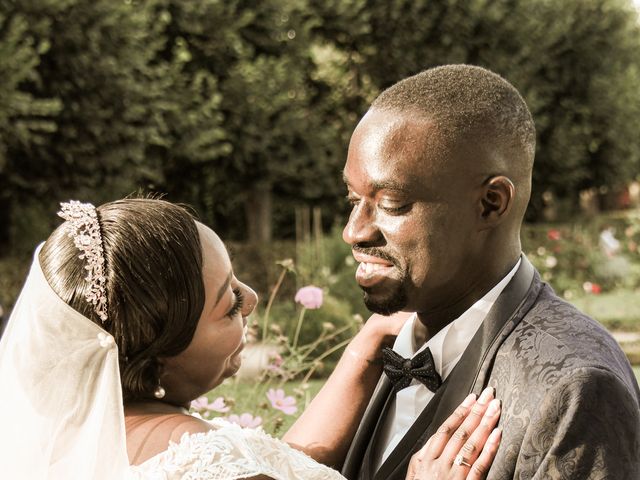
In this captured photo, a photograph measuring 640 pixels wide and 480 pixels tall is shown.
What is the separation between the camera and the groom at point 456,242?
222 cm

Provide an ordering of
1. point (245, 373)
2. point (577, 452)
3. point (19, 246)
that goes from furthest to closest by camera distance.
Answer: point (19, 246)
point (245, 373)
point (577, 452)

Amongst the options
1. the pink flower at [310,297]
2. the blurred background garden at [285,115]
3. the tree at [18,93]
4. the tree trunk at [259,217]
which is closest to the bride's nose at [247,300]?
the pink flower at [310,297]

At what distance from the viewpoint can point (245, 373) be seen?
22.9ft

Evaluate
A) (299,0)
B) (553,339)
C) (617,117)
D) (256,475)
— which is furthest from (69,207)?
(617,117)

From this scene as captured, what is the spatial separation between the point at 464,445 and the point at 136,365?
81 centimetres

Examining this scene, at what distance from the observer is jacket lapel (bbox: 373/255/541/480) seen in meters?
2.30

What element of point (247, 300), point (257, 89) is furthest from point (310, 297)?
point (257, 89)

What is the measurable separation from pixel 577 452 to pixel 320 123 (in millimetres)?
13700

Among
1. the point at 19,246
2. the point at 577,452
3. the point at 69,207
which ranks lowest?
the point at 19,246

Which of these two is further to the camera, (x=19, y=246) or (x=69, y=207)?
(x=19, y=246)

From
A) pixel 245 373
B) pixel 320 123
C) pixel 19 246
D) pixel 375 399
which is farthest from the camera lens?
pixel 320 123

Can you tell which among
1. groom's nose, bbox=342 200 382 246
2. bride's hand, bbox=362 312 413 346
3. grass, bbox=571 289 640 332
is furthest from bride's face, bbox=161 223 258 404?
grass, bbox=571 289 640 332

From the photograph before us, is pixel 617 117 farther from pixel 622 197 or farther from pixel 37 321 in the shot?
pixel 37 321

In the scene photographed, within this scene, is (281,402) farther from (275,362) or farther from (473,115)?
(473,115)
